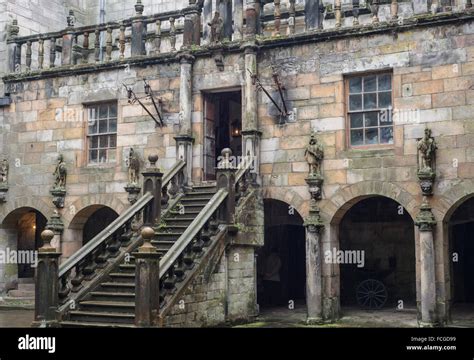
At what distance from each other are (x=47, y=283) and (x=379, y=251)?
956 centimetres

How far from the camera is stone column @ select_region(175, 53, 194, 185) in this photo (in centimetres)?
1617

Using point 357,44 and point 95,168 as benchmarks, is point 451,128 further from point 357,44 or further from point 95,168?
point 95,168

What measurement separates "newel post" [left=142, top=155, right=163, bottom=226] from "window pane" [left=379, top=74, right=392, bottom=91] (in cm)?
483

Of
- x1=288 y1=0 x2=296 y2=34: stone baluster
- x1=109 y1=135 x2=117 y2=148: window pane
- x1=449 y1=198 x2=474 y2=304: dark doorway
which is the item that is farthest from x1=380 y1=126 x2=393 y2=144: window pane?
x1=109 y1=135 x2=117 y2=148: window pane

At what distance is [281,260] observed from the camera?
18.8 meters

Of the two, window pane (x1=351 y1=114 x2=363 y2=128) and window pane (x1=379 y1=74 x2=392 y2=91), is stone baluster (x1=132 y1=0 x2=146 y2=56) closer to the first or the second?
window pane (x1=351 y1=114 x2=363 y2=128)

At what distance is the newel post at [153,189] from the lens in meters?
14.5

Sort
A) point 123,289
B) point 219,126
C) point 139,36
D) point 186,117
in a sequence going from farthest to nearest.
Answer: point 219,126 < point 139,36 < point 186,117 < point 123,289

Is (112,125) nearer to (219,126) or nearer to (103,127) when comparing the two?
(103,127)

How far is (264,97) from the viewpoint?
51.5ft

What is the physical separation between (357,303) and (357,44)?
22.3 ft

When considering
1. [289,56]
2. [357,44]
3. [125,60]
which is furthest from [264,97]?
[125,60]

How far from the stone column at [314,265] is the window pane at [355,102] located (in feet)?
7.12

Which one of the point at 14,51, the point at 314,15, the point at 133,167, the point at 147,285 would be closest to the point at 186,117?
the point at 133,167
